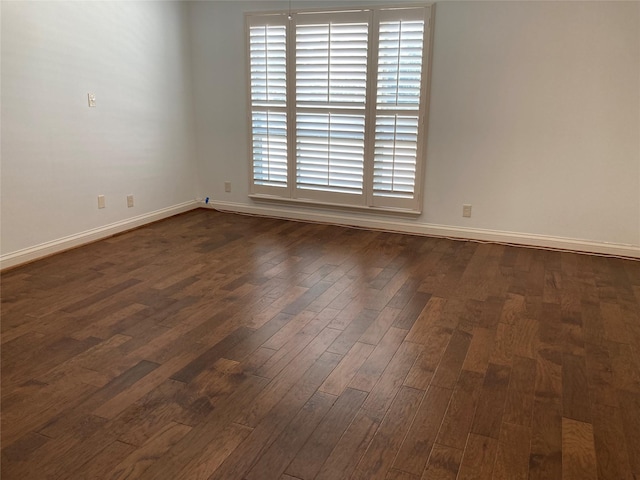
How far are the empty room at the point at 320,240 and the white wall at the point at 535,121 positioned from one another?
17 mm

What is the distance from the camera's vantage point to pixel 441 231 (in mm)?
4984

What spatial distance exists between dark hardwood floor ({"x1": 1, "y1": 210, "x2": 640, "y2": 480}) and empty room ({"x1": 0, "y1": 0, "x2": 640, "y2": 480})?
1 cm

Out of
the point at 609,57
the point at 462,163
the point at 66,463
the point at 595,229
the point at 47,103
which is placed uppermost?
the point at 609,57

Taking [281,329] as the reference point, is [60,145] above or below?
above

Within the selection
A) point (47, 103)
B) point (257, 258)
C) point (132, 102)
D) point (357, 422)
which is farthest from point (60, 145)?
point (357, 422)

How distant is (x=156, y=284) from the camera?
3680mm

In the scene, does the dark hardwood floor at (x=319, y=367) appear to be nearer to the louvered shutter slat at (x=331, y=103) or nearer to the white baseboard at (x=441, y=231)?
the white baseboard at (x=441, y=231)

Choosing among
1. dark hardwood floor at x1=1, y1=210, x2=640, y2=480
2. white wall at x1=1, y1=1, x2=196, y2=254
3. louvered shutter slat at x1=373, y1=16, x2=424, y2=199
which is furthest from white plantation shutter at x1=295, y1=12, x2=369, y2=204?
white wall at x1=1, y1=1, x2=196, y2=254

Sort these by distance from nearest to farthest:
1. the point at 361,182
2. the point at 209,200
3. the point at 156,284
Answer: the point at 156,284 → the point at 361,182 → the point at 209,200

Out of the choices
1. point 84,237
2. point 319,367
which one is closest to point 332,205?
point 84,237

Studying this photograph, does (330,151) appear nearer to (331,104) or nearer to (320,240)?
(331,104)

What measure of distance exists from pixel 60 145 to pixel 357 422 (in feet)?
11.1

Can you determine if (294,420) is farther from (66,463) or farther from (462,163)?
(462,163)

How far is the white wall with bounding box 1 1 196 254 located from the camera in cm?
391
